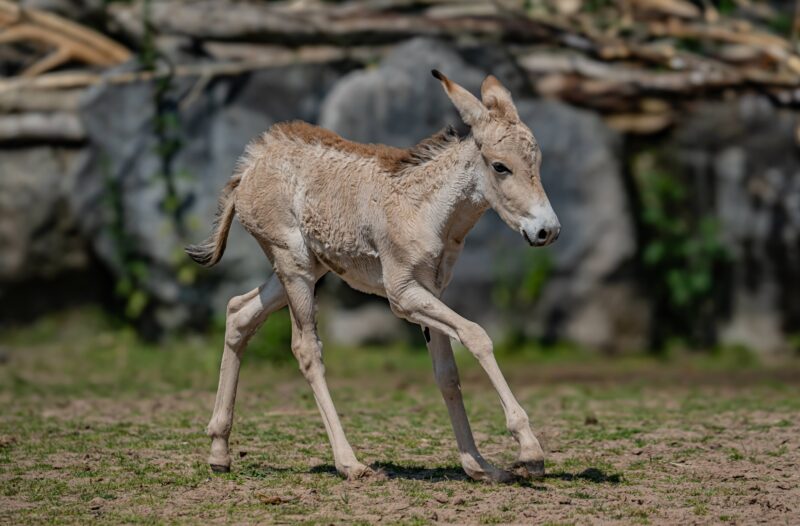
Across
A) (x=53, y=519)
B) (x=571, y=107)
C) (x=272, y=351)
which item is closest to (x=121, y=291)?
(x=272, y=351)

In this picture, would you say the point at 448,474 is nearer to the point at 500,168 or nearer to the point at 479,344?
the point at 479,344

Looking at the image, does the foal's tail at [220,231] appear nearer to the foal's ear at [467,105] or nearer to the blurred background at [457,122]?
the foal's ear at [467,105]

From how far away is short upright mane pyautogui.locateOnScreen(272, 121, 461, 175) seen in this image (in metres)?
6.81

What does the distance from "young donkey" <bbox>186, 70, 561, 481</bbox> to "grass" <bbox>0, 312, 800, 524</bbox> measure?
1.11ft

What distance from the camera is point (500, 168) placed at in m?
6.29

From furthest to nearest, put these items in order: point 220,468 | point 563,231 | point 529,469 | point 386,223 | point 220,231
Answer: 1. point 563,231
2. point 220,231
3. point 220,468
4. point 386,223
5. point 529,469

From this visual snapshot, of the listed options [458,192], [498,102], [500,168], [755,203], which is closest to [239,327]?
[458,192]

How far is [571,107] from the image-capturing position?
47.1 feet

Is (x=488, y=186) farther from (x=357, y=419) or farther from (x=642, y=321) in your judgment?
(x=642, y=321)

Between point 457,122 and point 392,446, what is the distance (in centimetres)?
719

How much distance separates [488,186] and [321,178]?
112 cm

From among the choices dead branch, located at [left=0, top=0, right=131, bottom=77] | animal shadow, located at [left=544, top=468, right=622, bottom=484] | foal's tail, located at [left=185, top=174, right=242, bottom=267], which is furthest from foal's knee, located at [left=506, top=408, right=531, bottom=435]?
dead branch, located at [left=0, top=0, right=131, bottom=77]

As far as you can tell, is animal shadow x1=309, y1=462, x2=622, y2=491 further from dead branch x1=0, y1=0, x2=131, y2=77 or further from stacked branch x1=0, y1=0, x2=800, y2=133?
dead branch x1=0, y1=0, x2=131, y2=77

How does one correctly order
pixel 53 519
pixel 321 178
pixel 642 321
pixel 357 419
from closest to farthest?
pixel 53 519 < pixel 321 178 < pixel 357 419 < pixel 642 321
